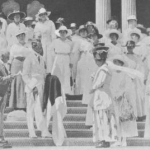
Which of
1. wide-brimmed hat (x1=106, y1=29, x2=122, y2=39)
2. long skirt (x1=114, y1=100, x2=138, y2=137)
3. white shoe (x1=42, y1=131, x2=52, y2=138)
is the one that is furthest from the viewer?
wide-brimmed hat (x1=106, y1=29, x2=122, y2=39)

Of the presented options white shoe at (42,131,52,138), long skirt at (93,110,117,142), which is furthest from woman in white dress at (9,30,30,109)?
long skirt at (93,110,117,142)

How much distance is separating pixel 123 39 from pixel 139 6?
7940mm

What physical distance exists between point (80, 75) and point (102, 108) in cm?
368

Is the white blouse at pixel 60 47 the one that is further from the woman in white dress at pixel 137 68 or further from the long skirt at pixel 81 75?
the woman in white dress at pixel 137 68

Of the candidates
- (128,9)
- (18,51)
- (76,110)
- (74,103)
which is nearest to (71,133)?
(76,110)

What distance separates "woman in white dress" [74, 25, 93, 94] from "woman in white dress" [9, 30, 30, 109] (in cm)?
174

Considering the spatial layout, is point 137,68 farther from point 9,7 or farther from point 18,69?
point 9,7

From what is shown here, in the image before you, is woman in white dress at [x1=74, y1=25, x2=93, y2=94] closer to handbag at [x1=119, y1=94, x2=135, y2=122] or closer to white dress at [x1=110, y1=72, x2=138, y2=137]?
white dress at [x1=110, y1=72, x2=138, y2=137]

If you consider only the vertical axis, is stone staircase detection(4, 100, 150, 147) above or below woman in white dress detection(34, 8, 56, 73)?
below

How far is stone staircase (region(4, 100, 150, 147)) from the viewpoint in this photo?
1514 cm

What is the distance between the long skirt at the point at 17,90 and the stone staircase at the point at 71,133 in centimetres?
27

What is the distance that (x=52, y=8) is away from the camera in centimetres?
2827

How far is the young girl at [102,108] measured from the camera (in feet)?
47.5

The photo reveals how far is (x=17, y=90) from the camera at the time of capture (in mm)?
17125
